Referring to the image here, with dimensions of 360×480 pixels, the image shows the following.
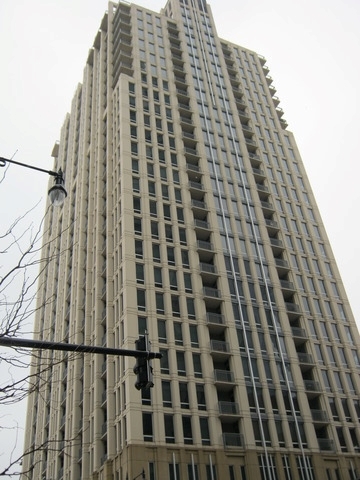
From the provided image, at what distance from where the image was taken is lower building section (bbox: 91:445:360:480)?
121 ft

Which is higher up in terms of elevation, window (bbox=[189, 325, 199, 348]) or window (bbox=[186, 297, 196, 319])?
window (bbox=[186, 297, 196, 319])

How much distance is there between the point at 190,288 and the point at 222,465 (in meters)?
15.7

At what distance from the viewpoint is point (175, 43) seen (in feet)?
242

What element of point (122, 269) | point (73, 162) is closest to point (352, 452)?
point (122, 269)

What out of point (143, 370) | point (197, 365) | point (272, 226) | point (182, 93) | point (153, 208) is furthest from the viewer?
point (182, 93)

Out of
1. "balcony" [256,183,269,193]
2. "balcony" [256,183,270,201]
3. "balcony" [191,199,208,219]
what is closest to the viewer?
"balcony" [191,199,208,219]

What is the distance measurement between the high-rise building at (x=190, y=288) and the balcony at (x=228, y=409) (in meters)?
0.13

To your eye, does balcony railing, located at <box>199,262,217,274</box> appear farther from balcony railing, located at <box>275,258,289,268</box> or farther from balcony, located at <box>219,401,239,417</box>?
balcony, located at <box>219,401,239,417</box>

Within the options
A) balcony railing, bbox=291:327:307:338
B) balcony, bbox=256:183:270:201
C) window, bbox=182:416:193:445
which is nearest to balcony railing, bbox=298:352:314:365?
balcony railing, bbox=291:327:307:338

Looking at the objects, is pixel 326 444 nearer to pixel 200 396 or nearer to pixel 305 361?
pixel 305 361

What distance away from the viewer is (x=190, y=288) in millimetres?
48781

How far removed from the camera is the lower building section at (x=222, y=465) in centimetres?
3688

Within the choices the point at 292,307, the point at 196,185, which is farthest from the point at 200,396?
the point at 196,185

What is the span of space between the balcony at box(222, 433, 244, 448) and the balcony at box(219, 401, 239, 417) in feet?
4.95
